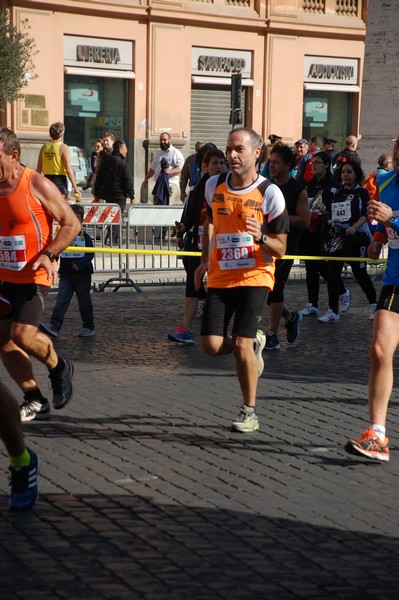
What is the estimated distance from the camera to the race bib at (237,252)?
7.60 m

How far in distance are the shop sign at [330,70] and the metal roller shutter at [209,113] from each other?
2468mm

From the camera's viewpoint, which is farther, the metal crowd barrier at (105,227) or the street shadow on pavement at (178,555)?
the metal crowd barrier at (105,227)

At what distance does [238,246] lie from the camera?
7613 millimetres

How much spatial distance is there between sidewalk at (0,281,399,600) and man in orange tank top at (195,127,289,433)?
0.49 metres

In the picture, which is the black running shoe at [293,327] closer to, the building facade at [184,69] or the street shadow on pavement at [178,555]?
the street shadow on pavement at [178,555]

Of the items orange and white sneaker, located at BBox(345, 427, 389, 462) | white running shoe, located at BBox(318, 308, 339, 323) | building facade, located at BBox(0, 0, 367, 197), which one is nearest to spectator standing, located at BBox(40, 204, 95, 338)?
white running shoe, located at BBox(318, 308, 339, 323)

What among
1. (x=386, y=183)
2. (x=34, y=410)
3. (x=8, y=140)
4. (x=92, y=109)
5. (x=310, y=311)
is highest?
(x=8, y=140)

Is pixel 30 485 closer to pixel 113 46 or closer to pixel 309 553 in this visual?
pixel 309 553

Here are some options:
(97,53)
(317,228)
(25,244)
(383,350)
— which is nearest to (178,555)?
(383,350)

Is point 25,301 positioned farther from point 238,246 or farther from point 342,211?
point 342,211

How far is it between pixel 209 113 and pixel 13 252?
27.9 meters

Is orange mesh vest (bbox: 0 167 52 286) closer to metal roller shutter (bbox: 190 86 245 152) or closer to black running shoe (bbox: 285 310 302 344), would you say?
black running shoe (bbox: 285 310 302 344)

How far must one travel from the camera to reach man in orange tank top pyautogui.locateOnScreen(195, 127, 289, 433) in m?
7.53

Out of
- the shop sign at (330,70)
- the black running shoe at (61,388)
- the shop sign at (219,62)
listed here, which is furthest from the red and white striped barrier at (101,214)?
the shop sign at (330,70)
